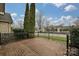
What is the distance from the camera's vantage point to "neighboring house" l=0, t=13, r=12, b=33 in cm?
379

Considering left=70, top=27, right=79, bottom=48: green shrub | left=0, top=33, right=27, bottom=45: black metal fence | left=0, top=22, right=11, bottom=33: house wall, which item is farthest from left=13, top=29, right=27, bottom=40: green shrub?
left=70, top=27, right=79, bottom=48: green shrub

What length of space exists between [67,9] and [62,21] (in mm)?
204

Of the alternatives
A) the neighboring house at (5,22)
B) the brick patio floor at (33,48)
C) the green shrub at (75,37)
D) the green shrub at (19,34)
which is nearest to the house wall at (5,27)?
the neighboring house at (5,22)

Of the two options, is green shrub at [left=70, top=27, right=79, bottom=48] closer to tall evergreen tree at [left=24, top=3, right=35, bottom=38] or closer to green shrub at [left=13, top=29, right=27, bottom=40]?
tall evergreen tree at [left=24, top=3, right=35, bottom=38]

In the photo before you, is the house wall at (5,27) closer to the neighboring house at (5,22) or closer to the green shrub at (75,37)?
the neighboring house at (5,22)

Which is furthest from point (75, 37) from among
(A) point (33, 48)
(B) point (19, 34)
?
(B) point (19, 34)

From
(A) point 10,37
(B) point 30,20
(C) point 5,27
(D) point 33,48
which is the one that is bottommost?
(D) point 33,48

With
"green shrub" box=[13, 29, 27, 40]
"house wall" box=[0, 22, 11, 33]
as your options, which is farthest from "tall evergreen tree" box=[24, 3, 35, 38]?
"house wall" box=[0, 22, 11, 33]

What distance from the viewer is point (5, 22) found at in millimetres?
3793

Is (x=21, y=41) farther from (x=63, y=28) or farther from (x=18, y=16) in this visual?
(x=63, y=28)

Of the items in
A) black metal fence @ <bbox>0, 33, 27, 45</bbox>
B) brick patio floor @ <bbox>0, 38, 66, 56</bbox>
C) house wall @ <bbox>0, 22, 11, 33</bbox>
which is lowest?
brick patio floor @ <bbox>0, 38, 66, 56</bbox>

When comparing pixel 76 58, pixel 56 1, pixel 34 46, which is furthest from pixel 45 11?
pixel 76 58

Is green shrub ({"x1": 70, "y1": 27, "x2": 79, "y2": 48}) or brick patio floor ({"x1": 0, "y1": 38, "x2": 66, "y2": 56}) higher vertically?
green shrub ({"x1": 70, "y1": 27, "x2": 79, "y2": 48})

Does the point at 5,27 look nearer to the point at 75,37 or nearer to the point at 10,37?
the point at 10,37
